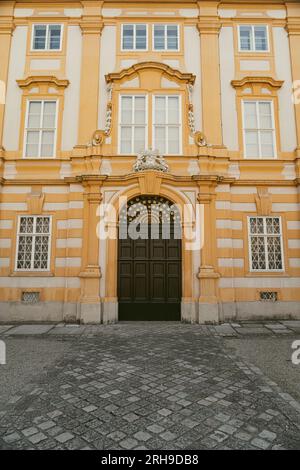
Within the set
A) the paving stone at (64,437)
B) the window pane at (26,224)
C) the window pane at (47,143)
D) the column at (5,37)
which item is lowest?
the paving stone at (64,437)

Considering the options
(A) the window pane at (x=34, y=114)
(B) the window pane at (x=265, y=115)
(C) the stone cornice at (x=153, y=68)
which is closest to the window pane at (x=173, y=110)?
(C) the stone cornice at (x=153, y=68)

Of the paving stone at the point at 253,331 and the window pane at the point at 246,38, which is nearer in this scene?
the paving stone at the point at 253,331

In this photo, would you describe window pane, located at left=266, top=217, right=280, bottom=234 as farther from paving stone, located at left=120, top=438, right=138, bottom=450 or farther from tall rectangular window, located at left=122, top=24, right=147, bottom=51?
paving stone, located at left=120, top=438, right=138, bottom=450

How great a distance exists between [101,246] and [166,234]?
2.32 meters

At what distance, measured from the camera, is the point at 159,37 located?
11555mm

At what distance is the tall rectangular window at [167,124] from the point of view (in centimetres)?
1056

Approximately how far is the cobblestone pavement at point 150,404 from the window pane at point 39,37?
11582 millimetres

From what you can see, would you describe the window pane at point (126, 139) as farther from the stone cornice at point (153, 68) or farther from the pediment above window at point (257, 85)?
the pediment above window at point (257, 85)

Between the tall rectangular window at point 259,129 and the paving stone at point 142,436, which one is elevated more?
the tall rectangular window at point 259,129

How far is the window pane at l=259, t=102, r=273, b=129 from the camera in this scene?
10961mm

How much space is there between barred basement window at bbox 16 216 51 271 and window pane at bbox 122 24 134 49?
7505 mm

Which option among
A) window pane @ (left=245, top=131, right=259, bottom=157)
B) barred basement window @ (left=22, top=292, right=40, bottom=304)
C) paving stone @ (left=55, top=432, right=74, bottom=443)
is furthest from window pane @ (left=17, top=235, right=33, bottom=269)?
window pane @ (left=245, top=131, right=259, bottom=157)

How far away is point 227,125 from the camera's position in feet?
35.3

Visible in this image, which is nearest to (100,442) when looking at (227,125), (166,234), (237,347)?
(237,347)
